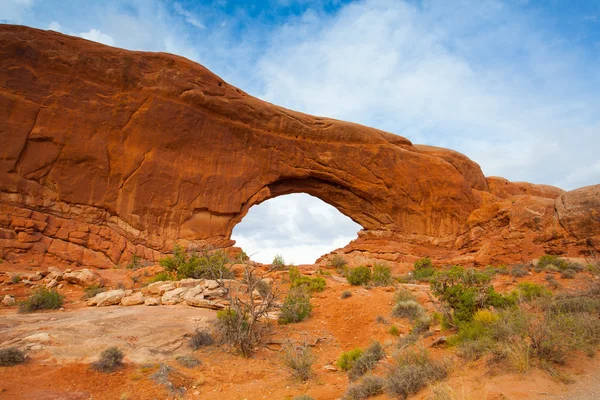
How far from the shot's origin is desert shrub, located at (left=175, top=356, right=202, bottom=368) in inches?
268

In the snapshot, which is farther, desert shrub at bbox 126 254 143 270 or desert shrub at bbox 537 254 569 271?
desert shrub at bbox 126 254 143 270

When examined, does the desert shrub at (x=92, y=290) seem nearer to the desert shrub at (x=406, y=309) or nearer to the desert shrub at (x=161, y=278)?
the desert shrub at (x=161, y=278)

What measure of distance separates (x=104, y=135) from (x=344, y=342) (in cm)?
1636

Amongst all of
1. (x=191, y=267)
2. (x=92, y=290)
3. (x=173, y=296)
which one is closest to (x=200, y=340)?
(x=173, y=296)

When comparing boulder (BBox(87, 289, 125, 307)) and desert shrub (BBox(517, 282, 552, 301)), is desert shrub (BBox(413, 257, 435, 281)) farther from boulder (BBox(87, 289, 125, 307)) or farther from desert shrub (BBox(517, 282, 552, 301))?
boulder (BBox(87, 289, 125, 307))

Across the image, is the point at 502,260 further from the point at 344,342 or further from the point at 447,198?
the point at 344,342

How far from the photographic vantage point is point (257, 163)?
2345 centimetres

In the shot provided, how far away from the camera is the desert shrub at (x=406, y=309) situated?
9.11 meters

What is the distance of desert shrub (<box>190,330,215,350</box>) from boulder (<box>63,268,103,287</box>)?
635 cm

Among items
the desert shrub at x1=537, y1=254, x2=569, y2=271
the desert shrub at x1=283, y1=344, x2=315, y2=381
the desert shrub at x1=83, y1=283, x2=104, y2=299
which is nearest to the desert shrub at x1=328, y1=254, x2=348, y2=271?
the desert shrub at x1=537, y1=254, x2=569, y2=271

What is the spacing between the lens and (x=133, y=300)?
1050 centimetres

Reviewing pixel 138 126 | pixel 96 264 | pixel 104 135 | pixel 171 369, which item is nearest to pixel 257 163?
pixel 138 126

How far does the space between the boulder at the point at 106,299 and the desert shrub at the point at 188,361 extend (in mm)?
4514

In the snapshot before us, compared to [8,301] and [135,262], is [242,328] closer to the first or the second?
[8,301]
